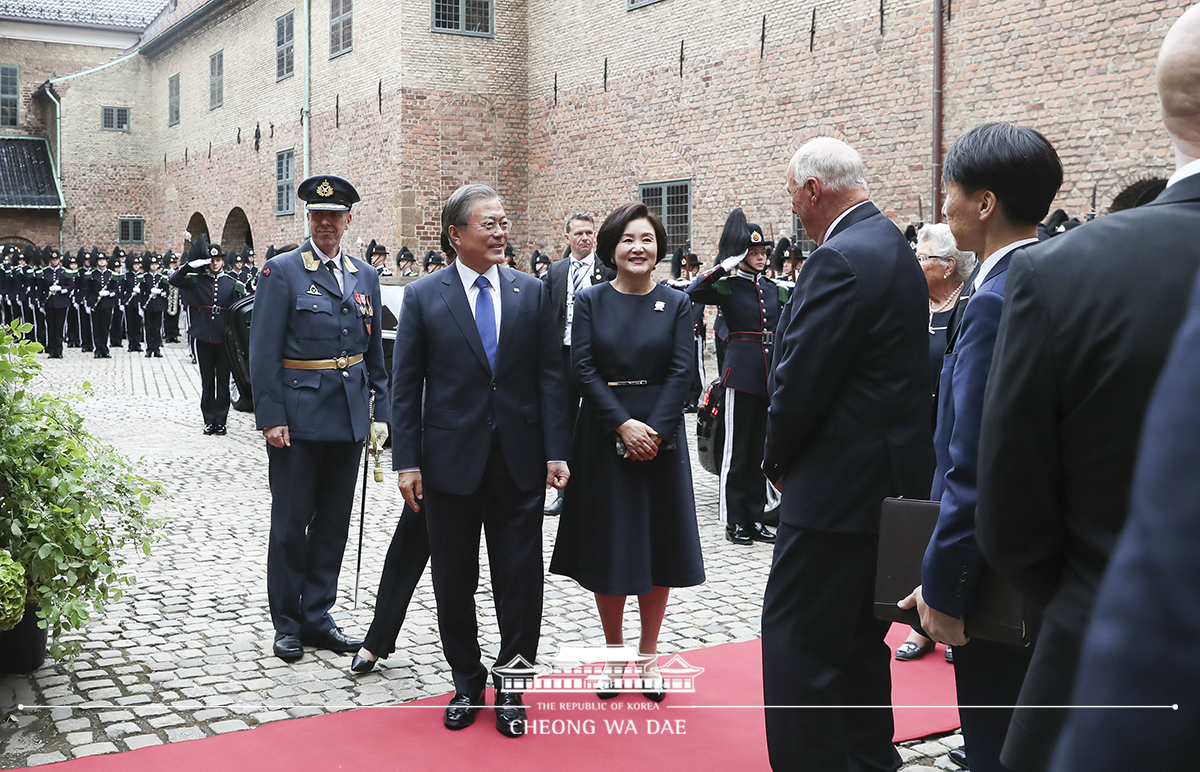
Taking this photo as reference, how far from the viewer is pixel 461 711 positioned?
3871mm

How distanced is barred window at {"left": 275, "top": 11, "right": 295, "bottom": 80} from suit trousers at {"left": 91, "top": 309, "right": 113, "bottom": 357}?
7.32m

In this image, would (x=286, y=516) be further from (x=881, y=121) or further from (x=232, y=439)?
(x=881, y=121)

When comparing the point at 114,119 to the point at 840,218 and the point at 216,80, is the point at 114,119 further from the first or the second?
the point at 840,218

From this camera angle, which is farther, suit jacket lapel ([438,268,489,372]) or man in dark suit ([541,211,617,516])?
man in dark suit ([541,211,617,516])

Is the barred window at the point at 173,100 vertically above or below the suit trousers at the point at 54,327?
above

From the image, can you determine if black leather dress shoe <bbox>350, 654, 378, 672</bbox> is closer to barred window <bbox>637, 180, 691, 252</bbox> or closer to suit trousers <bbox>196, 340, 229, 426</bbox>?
suit trousers <bbox>196, 340, 229, 426</bbox>

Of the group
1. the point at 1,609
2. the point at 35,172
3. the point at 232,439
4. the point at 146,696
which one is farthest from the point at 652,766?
the point at 35,172

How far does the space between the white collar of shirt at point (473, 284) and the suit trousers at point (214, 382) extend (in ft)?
26.9

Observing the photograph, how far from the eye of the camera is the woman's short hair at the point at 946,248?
4930mm

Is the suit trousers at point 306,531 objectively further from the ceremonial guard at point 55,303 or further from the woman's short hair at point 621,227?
the ceremonial guard at point 55,303

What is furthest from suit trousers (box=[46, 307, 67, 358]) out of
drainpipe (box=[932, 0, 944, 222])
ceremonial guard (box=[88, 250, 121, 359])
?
drainpipe (box=[932, 0, 944, 222])

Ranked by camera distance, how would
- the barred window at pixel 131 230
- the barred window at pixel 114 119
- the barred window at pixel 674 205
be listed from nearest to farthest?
the barred window at pixel 674 205, the barred window at pixel 114 119, the barred window at pixel 131 230

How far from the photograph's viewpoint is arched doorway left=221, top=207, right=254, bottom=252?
96.8 feet

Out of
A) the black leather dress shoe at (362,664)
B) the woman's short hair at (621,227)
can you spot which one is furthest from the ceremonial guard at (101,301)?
the woman's short hair at (621,227)
